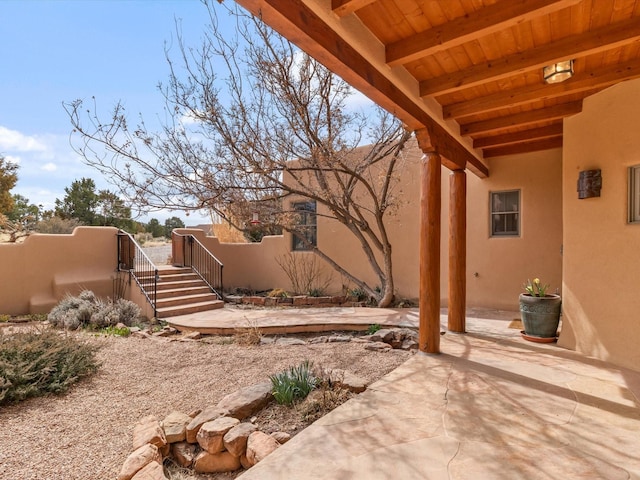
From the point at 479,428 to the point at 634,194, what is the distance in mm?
Result: 2835

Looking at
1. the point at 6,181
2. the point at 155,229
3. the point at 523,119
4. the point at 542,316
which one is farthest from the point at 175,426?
the point at 155,229

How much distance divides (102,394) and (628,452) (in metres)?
4.10

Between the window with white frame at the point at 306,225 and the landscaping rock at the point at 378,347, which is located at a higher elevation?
the window with white frame at the point at 306,225

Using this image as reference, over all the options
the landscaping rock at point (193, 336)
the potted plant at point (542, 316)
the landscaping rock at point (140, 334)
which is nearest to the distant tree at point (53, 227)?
the landscaping rock at point (140, 334)

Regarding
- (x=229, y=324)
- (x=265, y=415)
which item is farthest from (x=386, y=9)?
(x=229, y=324)

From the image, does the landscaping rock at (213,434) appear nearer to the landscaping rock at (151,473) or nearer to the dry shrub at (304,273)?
the landscaping rock at (151,473)

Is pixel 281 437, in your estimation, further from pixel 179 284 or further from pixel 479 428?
pixel 179 284

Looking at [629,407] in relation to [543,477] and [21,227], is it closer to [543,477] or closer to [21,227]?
[543,477]

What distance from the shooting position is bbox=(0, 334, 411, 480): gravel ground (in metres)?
2.33

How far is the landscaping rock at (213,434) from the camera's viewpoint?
2.31 m

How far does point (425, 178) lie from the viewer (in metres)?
3.89

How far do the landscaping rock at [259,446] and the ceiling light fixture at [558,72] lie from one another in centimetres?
377

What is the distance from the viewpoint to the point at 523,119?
14.0 feet

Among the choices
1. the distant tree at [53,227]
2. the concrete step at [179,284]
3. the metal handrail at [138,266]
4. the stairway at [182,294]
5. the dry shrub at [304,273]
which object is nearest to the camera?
the stairway at [182,294]
